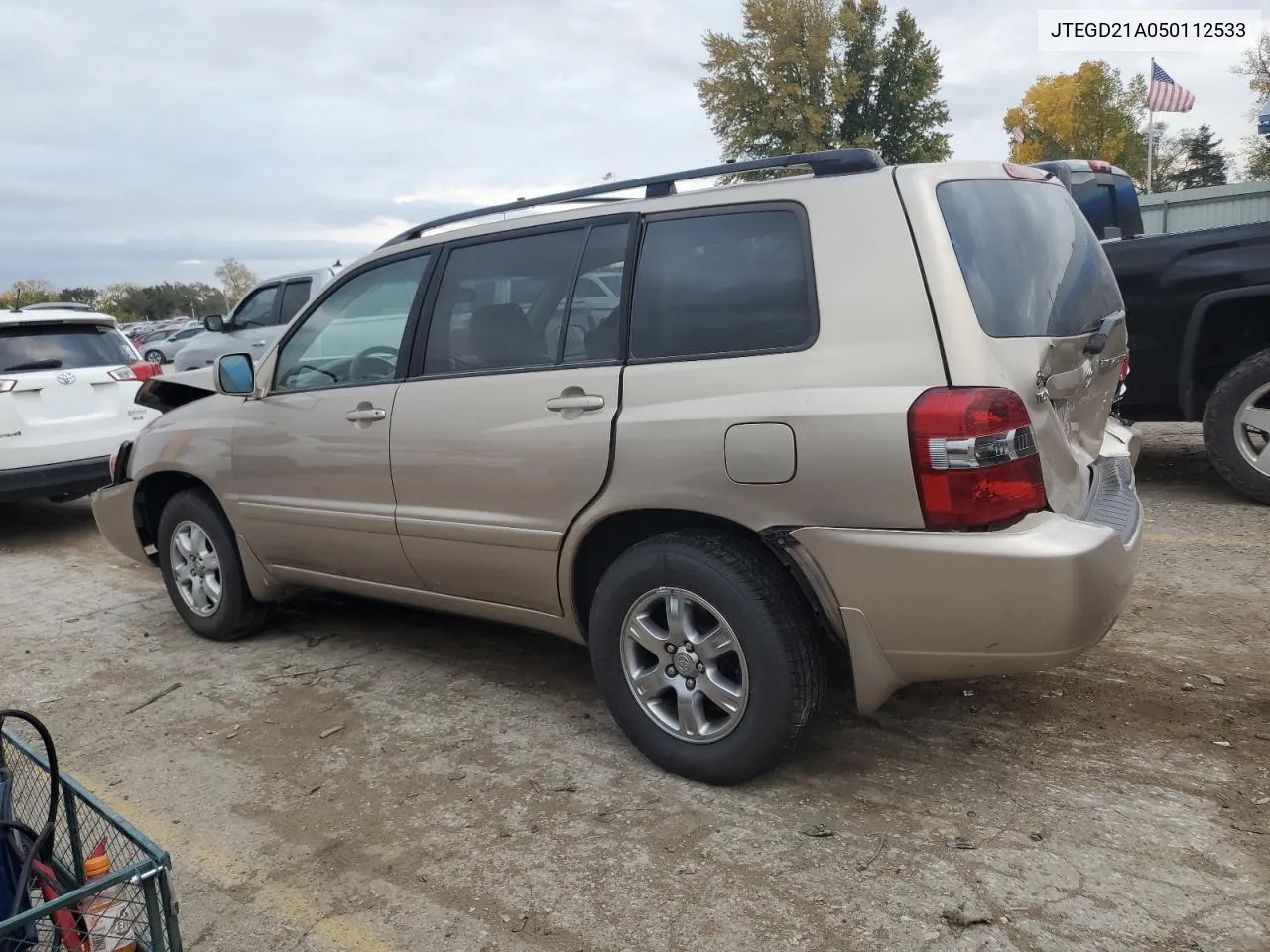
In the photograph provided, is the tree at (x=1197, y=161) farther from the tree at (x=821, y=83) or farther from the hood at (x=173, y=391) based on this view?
the hood at (x=173, y=391)

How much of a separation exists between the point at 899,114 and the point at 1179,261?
115 ft

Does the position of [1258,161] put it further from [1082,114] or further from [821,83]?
[821,83]

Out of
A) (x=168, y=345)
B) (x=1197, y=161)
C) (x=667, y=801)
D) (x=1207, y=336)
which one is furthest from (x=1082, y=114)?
(x=667, y=801)

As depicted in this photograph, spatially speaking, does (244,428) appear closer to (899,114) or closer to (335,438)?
(335,438)

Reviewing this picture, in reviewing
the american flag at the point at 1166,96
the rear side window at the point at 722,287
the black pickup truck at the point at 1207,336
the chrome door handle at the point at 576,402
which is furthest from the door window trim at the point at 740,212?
the american flag at the point at 1166,96

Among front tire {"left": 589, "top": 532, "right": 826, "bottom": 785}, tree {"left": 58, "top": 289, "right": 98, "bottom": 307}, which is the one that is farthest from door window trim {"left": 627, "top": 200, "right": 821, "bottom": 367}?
tree {"left": 58, "top": 289, "right": 98, "bottom": 307}

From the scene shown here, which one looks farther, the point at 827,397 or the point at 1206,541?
the point at 1206,541

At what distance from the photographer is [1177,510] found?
5.69 metres

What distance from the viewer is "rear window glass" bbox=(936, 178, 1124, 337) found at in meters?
2.65

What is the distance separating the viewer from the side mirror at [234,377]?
4.25m

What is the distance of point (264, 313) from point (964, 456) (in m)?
11.4

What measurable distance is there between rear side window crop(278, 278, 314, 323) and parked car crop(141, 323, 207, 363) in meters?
17.1

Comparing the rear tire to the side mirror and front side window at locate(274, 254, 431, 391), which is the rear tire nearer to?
front side window at locate(274, 254, 431, 391)

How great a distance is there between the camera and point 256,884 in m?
2.70
